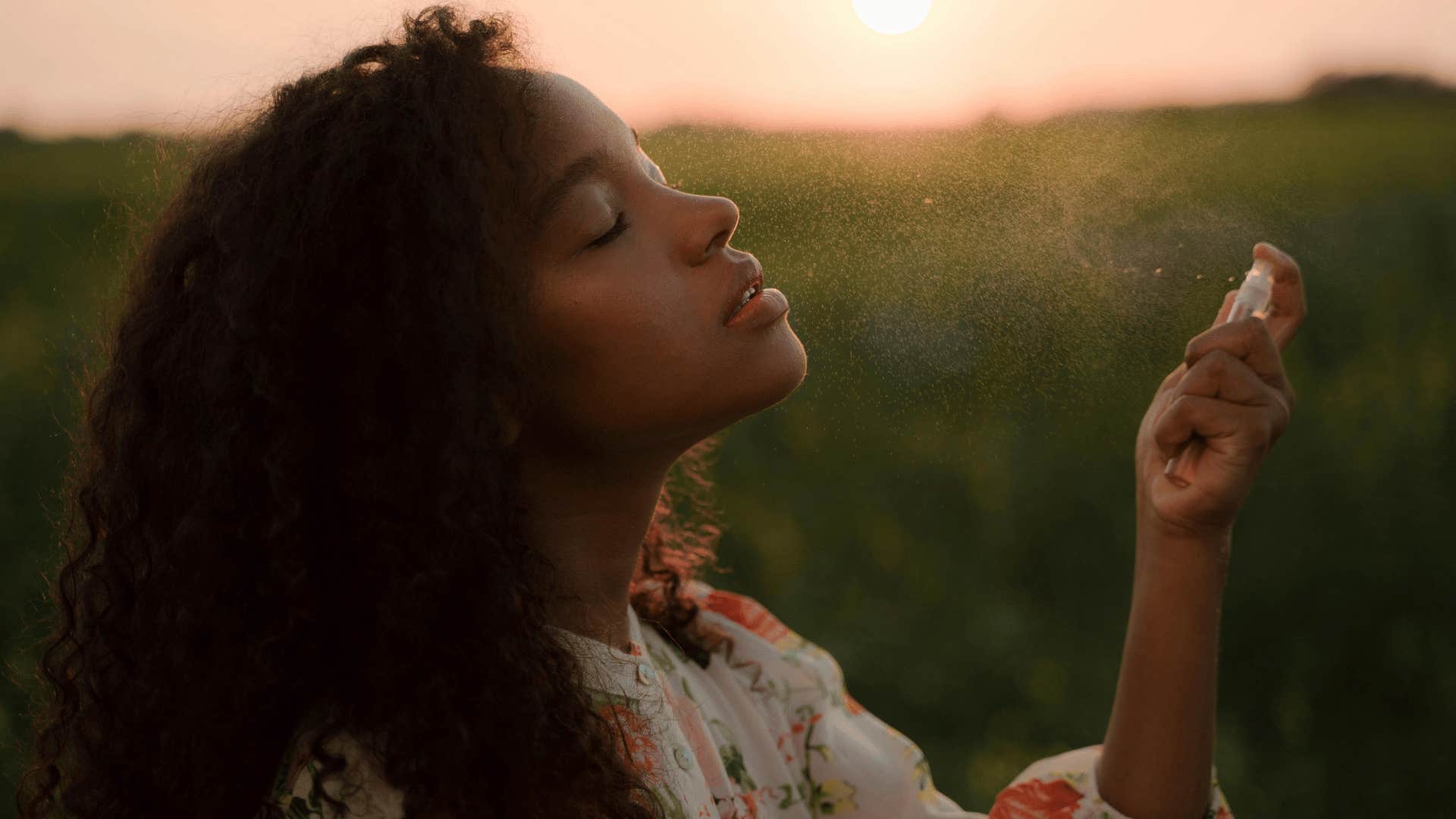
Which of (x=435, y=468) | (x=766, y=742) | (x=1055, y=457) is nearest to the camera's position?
(x=435, y=468)

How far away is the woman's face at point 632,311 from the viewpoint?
87 centimetres

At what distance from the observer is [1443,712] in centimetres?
176

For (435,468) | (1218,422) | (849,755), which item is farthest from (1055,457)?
(435,468)

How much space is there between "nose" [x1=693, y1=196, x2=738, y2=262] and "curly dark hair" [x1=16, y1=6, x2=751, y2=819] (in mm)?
119

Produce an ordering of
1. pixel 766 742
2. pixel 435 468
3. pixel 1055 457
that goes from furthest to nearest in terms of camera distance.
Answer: pixel 1055 457
pixel 766 742
pixel 435 468

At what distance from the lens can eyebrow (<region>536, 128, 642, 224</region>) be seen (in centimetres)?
88

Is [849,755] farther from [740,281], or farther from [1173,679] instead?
[740,281]

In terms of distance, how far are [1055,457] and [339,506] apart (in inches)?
51.8

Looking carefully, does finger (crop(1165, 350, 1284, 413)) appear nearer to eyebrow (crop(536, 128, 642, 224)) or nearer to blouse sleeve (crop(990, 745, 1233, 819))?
blouse sleeve (crop(990, 745, 1233, 819))

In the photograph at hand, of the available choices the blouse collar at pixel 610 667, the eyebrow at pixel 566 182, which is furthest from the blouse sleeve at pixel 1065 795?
the eyebrow at pixel 566 182

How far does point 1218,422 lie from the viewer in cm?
89

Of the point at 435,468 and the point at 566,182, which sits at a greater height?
the point at 566,182

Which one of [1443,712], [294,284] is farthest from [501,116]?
[1443,712]

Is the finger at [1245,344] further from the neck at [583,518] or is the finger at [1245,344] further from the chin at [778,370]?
the neck at [583,518]
